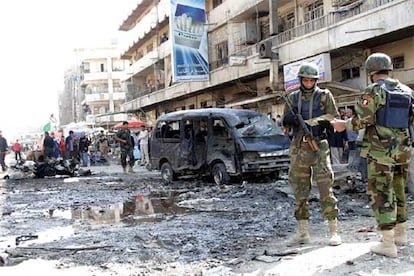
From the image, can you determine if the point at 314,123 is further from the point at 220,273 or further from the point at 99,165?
the point at 99,165

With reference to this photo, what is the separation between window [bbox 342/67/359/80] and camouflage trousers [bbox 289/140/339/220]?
13.7m

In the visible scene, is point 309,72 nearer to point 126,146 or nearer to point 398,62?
point 398,62

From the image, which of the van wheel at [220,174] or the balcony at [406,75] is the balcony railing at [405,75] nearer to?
the balcony at [406,75]

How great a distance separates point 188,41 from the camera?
26.7m

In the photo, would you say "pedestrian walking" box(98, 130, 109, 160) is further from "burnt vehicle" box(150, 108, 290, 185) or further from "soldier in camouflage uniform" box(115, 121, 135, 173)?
"burnt vehicle" box(150, 108, 290, 185)

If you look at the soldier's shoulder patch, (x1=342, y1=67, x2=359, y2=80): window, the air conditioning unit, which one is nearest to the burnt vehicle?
the soldier's shoulder patch

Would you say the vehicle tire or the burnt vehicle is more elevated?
the burnt vehicle

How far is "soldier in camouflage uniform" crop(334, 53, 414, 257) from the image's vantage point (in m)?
4.48

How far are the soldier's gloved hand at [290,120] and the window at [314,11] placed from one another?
15.7 m

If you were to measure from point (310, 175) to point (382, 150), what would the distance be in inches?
37.0

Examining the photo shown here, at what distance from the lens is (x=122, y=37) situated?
48562 millimetres

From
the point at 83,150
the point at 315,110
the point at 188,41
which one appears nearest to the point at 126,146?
the point at 83,150

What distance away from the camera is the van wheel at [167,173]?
13.4 m

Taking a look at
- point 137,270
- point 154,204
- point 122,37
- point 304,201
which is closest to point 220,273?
point 137,270
